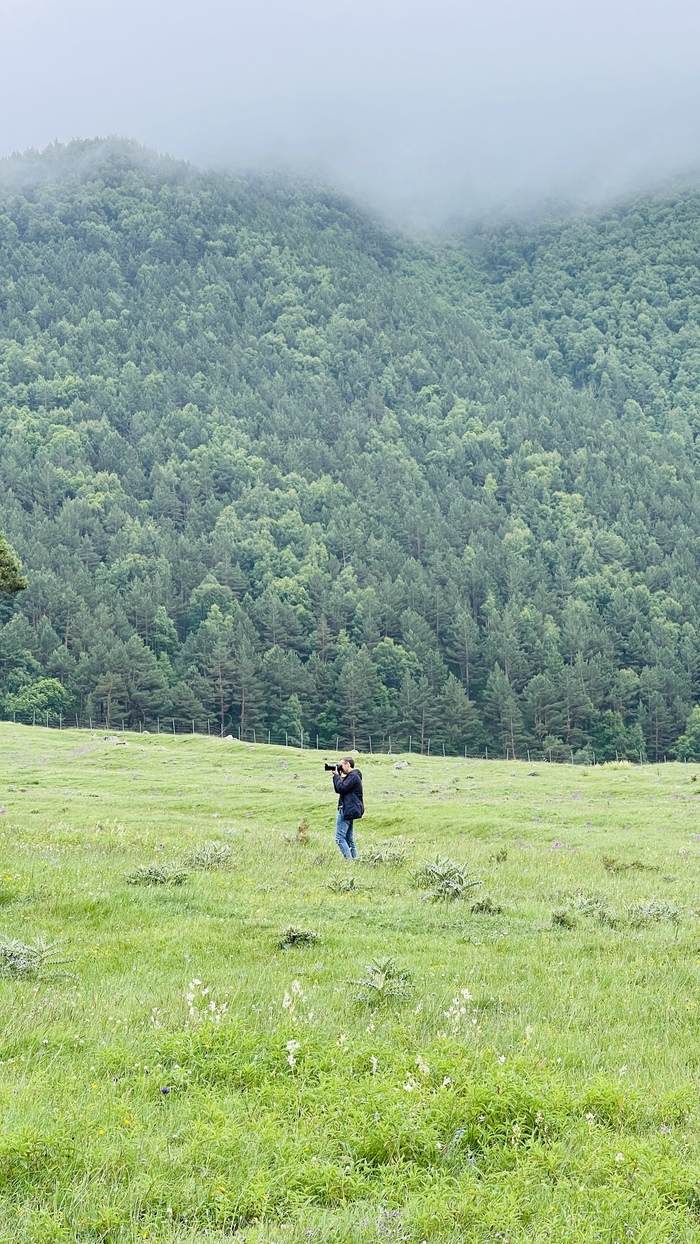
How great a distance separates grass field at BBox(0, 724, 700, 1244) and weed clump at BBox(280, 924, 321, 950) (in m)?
0.16

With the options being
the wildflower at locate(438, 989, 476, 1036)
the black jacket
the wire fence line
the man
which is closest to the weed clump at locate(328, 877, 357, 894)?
the man

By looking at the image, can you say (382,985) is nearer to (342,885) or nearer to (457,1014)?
(457,1014)

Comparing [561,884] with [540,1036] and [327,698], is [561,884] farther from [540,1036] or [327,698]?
[327,698]

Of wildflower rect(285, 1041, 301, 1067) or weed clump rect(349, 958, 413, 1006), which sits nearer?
wildflower rect(285, 1041, 301, 1067)

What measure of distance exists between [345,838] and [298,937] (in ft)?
A: 31.4

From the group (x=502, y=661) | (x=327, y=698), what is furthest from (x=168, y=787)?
(x=502, y=661)

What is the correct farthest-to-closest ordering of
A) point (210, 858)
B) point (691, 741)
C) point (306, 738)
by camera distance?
point (306, 738) < point (691, 741) < point (210, 858)

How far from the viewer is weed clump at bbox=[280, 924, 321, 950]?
1068 centimetres

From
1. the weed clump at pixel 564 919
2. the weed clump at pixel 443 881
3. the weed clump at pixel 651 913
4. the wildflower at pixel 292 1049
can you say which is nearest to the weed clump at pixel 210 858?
the weed clump at pixel 443 881

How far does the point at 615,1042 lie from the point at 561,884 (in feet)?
32.1

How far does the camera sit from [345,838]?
66.2 feet

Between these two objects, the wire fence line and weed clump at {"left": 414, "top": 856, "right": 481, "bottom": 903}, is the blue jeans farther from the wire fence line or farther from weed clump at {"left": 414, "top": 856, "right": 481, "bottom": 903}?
the wire fence line

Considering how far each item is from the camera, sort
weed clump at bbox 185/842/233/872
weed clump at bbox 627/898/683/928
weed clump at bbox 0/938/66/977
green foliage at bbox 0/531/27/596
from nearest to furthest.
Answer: weed clump at bbox 0/938/66/977
weed clump at bbox 627/898/683/928
weed clump at bbox 185/842/233/872
green foliage at bbox 0/531/27/596

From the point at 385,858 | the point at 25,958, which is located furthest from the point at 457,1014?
the point at 385,858
